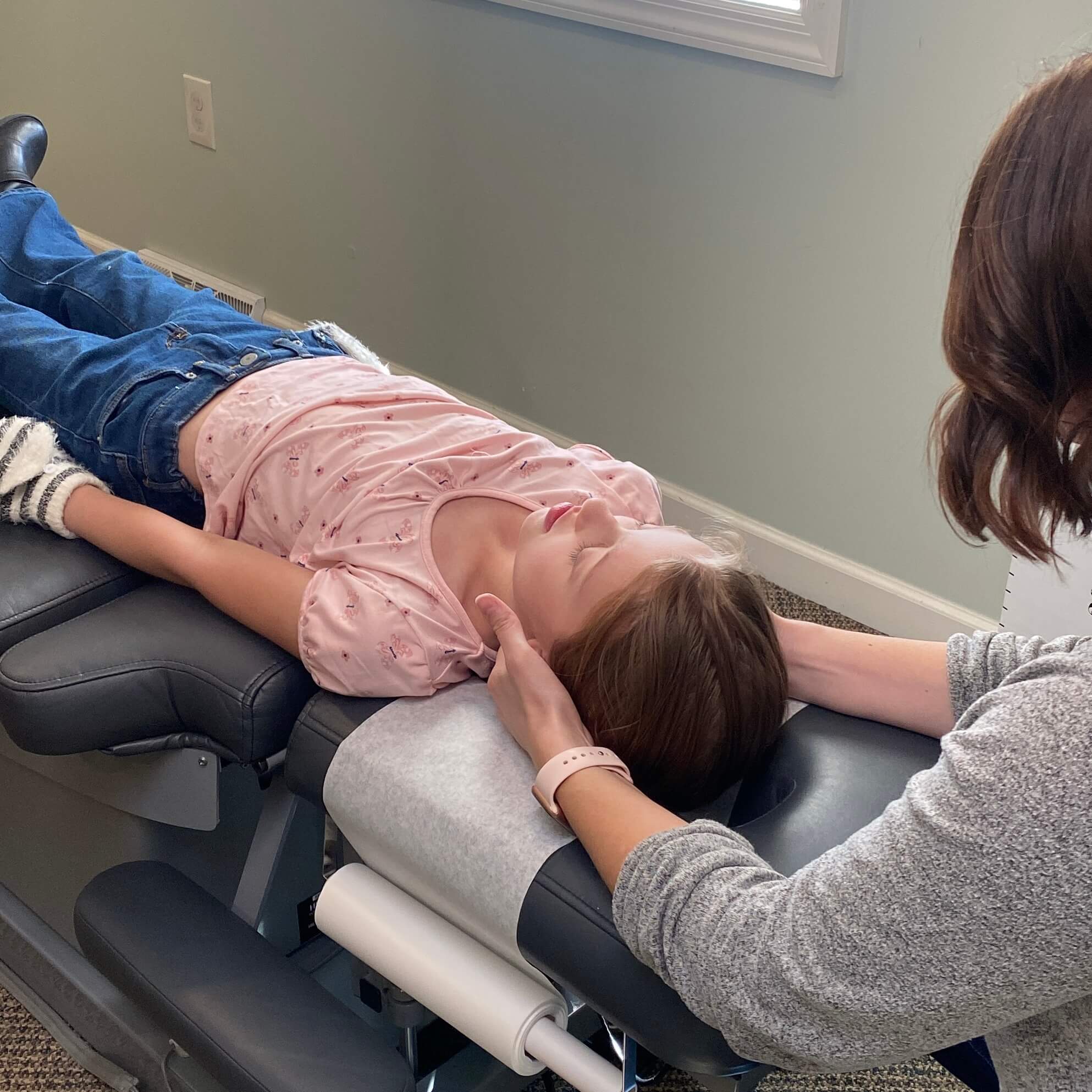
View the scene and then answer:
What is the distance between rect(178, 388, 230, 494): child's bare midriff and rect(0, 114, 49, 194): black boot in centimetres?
61

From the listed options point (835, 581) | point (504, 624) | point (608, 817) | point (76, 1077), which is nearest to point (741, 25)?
point (835, 581)

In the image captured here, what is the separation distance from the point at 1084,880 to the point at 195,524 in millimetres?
1178

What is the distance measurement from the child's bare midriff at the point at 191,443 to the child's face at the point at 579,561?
0.46 metres

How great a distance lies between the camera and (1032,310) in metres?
0.73

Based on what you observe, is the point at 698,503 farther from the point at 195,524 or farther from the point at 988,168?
the point at 988,168

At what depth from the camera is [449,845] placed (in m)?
0.96

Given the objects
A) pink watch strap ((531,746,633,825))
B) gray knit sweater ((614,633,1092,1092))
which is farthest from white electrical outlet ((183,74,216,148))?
gray knit sweater ((614,633,1092,1092))

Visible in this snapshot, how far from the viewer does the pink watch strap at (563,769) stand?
94 centimetres

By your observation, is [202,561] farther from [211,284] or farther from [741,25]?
[211,284]

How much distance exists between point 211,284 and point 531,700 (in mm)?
2417

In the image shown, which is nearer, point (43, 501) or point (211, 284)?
point (43, 501)

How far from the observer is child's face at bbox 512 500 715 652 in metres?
1.14

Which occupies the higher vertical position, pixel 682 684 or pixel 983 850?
pixel 983 850

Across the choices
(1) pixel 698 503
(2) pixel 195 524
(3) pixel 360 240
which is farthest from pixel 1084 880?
(3) pixel 360 240
